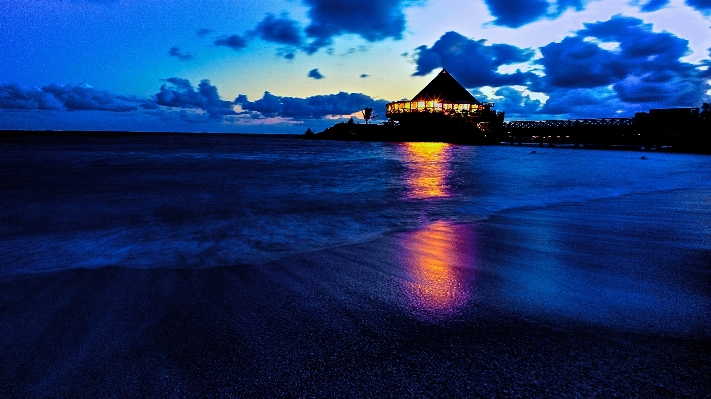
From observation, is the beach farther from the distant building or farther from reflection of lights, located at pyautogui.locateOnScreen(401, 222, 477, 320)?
the distant building

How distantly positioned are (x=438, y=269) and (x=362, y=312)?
5.17 feet

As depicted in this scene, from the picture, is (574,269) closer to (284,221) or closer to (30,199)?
(284,221)

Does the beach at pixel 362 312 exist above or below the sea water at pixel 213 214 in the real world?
above

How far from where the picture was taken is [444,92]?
95.1m

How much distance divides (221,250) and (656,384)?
523 centimetres

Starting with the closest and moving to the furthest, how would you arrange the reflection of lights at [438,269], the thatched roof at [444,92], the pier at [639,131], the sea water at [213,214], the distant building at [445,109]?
the reflection of lights at [438,269] → the sea water at [213,214] → the pier at [639,131] → the distant building at [445,109] → the thatched roof at [444,92]

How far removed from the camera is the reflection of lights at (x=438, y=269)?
335 centimetres

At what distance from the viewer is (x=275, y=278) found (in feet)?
13.9

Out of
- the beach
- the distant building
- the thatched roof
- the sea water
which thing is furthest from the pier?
the beach

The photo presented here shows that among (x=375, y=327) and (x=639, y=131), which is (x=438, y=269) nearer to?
(x=375, y=327)

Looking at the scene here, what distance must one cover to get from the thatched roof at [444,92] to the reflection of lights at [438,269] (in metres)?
93.2

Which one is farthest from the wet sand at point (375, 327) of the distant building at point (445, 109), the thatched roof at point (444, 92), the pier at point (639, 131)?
the thatched roof at point (444, 92)

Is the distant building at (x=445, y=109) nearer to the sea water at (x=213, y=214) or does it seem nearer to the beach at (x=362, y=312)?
the sea water at (x=213, y=214)

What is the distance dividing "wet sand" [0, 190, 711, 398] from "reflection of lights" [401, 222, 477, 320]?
0.04 metres
